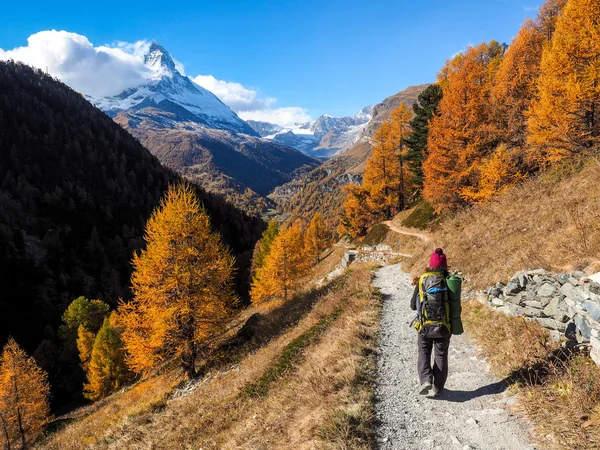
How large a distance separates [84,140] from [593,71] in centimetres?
16507

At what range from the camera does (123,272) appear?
98.9 metres

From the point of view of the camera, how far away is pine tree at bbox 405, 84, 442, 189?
36656mm

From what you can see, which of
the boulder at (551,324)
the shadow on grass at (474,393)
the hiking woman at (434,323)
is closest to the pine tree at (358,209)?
the boulder at (551,324)

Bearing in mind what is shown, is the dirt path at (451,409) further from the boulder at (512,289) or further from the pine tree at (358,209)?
the pine tree at (358,209)

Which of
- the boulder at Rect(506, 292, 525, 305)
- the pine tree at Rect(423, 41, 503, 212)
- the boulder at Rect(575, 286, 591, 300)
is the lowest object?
the boulder at Rect(506, 292, 525, 305)

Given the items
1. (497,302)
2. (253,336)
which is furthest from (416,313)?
(253,336)

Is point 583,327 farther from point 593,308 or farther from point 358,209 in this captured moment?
point 358,209

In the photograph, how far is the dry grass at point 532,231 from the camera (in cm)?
876

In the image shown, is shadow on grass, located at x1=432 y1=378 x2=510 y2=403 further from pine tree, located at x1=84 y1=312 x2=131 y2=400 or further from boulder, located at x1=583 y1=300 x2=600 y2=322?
pine tree, located at x1=84 y1=312 x2=131 y2=400

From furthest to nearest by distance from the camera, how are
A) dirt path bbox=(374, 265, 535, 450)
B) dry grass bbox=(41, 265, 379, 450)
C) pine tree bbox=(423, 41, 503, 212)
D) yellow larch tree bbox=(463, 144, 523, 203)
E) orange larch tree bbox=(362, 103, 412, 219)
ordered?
orange larch tree bbox=(362, 103, 412, 219), pine tree bbox=(423, 41, 503, 212), yellow larch tree bbox=(463, 144, 523, 203), dry grass bbox=(41, 265, 379, 450), dirt path bbox=(374, 265, 535, 450)

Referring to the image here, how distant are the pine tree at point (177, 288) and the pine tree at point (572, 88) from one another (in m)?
21.5

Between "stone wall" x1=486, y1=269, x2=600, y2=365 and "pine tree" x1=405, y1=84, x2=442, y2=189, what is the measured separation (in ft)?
99.1

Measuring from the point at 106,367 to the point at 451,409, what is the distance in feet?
172

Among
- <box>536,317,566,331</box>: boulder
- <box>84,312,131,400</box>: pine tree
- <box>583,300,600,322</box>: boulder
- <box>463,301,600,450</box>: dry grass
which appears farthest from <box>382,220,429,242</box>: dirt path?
<box>84,312,131,400</box>: pine tree
